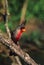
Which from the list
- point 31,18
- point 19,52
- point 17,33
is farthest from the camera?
point 31,18

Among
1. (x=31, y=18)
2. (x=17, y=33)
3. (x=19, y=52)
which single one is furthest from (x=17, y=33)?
(x=31, y=18)

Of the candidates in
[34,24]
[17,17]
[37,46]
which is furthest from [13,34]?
[34,24]

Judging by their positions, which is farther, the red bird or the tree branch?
the red bird

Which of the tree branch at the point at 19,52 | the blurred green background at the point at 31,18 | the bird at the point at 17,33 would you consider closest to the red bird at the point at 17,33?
the bird at the point at 17,33

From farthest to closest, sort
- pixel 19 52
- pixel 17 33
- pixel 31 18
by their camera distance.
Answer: pixel 31 18, pixel 17 33, pixel 19 52

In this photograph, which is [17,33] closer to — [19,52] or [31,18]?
[19,52]

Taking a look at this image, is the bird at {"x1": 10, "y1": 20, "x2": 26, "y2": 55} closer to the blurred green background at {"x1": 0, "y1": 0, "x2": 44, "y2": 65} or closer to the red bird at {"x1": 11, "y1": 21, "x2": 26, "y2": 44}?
the red bird at {"x1": 11, "y1": 21, "x2": 26, "y2": 44}

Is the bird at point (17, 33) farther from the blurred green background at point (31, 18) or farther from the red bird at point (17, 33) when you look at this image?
the blurred green background at point (31, 18)

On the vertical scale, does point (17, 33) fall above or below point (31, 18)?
above

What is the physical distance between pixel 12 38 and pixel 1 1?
2851mm

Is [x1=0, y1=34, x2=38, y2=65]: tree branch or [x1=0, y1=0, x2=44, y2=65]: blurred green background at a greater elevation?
[x1=0, y1=34, x2=38, y2=65]: tree branch

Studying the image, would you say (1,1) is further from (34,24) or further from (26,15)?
(34,24)

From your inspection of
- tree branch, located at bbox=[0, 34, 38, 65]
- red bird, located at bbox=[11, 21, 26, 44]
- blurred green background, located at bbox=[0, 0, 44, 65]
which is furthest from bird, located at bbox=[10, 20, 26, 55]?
blurred green background, located at bbox=[0, 0, 44, 65]

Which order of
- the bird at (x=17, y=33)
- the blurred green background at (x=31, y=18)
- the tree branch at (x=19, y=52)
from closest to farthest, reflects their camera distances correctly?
the tree branch at (x=19, y=52) → the bird at (x=17, y=33) → the blurred green background at (x=31, y=18)
